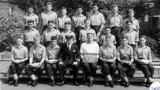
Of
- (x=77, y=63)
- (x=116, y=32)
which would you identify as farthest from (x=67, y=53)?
(x=116, y=32)

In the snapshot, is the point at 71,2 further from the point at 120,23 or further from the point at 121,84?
the point at 121,84

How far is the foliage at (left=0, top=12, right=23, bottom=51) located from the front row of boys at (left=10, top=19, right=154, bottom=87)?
5298 millimetres

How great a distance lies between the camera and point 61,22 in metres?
8.90

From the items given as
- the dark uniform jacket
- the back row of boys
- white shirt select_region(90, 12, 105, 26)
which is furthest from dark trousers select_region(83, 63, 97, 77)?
white shirt select_region(90, 12, 105, 26)

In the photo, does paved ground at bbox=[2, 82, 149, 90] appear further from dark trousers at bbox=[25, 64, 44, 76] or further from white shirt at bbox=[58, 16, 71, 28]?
white shirt at bbox=[58, 16, 71, 28]

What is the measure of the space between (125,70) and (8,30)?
7351 millimetres

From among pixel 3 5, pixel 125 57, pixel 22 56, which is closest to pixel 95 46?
pixel 125 57

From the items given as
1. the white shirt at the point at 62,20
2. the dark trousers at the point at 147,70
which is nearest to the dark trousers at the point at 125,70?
the dark trousers at the point at 147,70

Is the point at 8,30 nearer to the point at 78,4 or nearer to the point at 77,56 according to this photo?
the point at 78,4

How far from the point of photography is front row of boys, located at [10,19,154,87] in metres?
7.42

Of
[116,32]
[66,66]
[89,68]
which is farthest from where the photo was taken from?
[116,32]

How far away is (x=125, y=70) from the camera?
7.53m

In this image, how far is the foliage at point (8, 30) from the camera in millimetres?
12898

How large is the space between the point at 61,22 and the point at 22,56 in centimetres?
185
